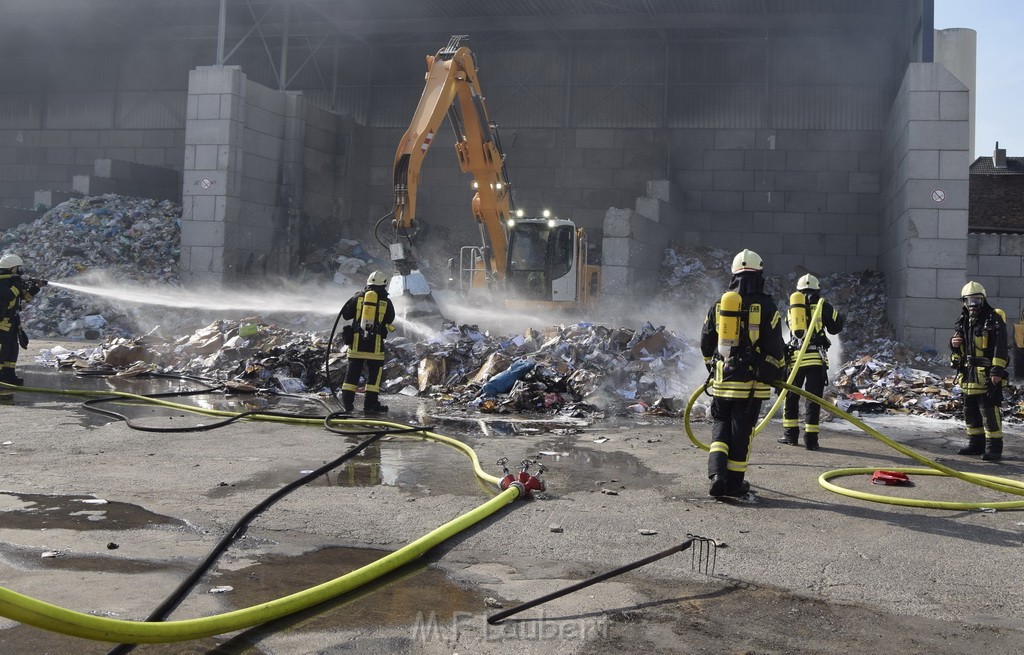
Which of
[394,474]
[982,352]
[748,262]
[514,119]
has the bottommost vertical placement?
[394,474]

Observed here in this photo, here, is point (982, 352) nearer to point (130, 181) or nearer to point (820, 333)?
point (820, 333)

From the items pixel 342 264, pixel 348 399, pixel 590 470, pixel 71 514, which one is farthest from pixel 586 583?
pixel 342 264

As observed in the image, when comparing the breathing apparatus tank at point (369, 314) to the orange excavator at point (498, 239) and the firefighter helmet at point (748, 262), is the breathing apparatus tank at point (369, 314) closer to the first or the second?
the orange excavator at point (498, 239)

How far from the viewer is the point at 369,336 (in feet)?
31.6

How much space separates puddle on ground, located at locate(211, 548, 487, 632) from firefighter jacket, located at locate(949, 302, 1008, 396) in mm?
5887

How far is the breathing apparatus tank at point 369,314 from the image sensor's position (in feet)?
31.4

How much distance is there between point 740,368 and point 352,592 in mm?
3170

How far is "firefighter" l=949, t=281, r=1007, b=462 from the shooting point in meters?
7.64

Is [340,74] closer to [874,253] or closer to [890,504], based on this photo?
[874,253]

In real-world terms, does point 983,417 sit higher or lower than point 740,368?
lower

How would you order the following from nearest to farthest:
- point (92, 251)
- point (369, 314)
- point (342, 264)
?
point (369, 314) < point (92, 251) < point (342, 264)

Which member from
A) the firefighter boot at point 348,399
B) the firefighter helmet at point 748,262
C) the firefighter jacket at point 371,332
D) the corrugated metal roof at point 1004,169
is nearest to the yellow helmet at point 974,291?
the firefighter helmet at point 748,262

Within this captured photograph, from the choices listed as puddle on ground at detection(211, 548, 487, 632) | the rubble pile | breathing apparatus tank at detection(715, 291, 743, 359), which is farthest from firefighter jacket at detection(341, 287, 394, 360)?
the rubble pile

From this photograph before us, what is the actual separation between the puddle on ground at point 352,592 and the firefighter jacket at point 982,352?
5887mm
